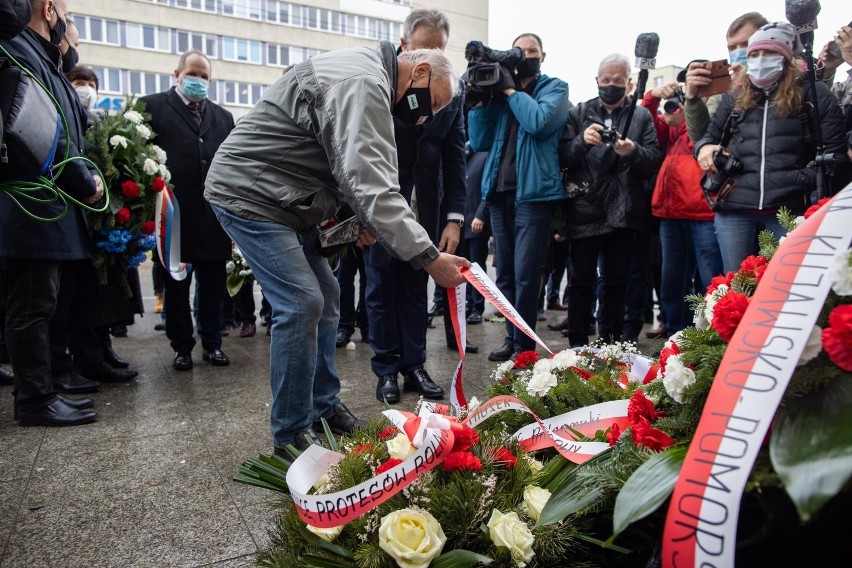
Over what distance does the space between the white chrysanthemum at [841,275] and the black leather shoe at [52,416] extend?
344 centimetres

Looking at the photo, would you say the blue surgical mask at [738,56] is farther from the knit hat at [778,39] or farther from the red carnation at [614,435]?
the red carnation at [614,435]

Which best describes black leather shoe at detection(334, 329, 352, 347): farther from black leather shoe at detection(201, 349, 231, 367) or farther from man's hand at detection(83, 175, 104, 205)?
man's hand at detection(83, 175, 104, 205)

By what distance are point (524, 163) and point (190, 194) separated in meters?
2.39

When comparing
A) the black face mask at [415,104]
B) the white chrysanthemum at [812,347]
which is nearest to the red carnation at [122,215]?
the black face mask at [415,104]

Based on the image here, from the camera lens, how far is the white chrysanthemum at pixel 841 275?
1.11 meters

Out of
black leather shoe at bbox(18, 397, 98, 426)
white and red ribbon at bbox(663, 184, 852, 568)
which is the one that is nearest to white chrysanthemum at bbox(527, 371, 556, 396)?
white and red ribbon at bbox(663, 184, 852, 568)

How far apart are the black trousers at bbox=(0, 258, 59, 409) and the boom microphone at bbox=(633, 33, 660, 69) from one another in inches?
152

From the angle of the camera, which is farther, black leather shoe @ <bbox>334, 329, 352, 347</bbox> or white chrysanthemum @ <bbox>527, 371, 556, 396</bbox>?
black leather shoe @ <bbox>334, 329, 352, 347</bbox>

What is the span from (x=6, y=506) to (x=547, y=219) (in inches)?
138

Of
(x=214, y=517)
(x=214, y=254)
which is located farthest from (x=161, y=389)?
(x=214, y=517)

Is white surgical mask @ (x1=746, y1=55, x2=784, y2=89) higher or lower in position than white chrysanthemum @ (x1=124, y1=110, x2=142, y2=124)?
higher

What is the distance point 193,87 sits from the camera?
15.9 feet

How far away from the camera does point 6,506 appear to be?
96.6 inches

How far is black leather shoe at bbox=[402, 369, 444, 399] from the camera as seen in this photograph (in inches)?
156
